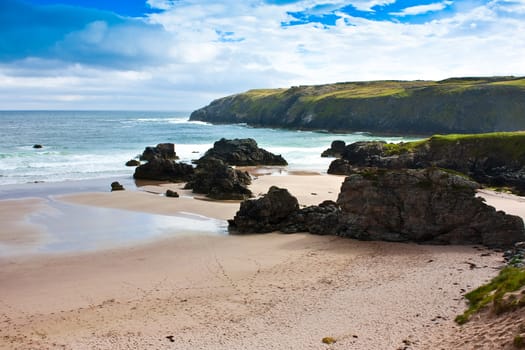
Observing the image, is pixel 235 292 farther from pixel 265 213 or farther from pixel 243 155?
pixel 243 155

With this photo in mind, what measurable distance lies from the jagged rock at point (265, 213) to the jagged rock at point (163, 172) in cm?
1890

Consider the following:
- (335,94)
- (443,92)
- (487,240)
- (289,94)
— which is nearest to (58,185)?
(487,240)

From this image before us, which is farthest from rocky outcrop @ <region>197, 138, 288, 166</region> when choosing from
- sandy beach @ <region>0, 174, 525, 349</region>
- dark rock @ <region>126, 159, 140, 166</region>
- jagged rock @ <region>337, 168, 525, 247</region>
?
jagged rock @ <region>337, 168, 525, 247</region>

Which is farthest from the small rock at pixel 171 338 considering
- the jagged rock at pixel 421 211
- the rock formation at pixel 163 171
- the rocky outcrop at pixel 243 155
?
the rocky outcrop at pixel 243 155

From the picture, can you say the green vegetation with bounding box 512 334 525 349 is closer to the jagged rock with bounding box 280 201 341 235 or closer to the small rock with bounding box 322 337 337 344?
the small rock with bounding box 322 337 337 344

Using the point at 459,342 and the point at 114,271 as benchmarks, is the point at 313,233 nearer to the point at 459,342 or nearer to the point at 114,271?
the point at 114,271

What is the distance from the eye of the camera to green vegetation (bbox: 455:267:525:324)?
1242 centimetres

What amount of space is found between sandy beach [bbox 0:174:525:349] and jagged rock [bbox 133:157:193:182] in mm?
17978

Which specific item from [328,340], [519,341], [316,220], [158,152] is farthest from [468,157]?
[519,341]

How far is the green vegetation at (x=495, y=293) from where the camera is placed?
12416 millimetres

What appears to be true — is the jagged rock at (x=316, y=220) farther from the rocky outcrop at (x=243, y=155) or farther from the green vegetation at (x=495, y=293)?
the rocky outcrop at (x=243, y=155)

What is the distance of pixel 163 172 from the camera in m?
43.8

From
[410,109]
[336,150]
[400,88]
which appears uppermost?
[400,88]

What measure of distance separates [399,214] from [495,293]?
32.2 feet
